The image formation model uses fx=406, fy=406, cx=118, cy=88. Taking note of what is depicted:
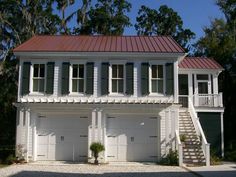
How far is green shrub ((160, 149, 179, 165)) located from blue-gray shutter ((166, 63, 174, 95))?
3443 millimetres

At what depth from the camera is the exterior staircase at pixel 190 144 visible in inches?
824

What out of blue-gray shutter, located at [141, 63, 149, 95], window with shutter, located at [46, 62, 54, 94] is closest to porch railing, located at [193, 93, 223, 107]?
blue-gray shutter, located at [141, 63, 149, 95]

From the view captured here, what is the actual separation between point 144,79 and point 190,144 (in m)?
4.43

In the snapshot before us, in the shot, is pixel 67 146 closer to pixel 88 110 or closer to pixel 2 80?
pixel 88 110

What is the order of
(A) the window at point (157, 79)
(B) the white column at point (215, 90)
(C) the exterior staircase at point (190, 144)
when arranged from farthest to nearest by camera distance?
(B) the white column at point (215, 90) < (A) the window at point (157, 79) < (C) the exterior staircase at point (190, 144)

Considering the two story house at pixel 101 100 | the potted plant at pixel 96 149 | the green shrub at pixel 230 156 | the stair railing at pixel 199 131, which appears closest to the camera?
the stair railing at pixel 199 131

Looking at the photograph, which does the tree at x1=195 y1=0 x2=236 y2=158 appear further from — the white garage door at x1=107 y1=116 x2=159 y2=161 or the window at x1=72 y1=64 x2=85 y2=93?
the window at x1=72 y1=64 x2=85 y2=93

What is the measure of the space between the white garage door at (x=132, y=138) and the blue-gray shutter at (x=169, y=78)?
5.95 ft

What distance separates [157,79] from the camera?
23234 mm

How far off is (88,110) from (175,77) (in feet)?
17.3

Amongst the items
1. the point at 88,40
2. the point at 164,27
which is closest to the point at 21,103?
the point at 88,40

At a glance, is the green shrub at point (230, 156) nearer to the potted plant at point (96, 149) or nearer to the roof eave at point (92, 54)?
the roof eave at point (92, 54)

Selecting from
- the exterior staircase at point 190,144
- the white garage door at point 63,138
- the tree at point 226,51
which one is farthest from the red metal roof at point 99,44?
the tree at point 226,51

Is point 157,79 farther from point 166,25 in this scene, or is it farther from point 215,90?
point 166,25
